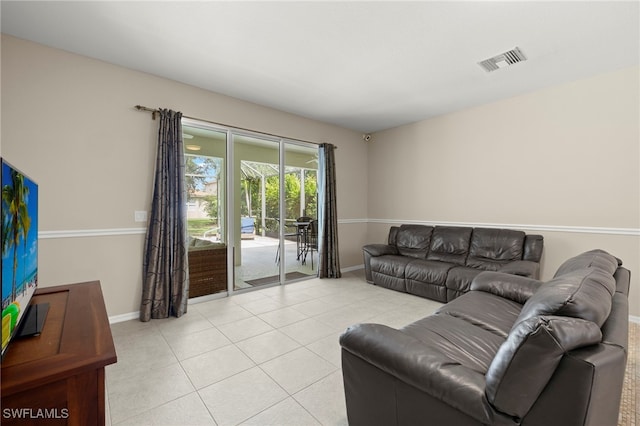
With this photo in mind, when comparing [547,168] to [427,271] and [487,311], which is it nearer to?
[427,271]

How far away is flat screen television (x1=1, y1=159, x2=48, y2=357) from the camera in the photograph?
1.01 m

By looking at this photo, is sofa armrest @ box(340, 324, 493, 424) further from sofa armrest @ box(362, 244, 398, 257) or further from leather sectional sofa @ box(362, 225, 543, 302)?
sofa armrest @ box(362, 244, 398, 257)

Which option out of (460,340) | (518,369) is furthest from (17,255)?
(460,340)

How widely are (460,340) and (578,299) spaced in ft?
2.73

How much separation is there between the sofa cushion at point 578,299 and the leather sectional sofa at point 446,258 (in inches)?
79.2

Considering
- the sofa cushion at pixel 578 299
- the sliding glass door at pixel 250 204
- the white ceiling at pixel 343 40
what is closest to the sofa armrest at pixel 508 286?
the sofa cushion at pixel 578 299

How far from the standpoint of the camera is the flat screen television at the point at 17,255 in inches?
39.7

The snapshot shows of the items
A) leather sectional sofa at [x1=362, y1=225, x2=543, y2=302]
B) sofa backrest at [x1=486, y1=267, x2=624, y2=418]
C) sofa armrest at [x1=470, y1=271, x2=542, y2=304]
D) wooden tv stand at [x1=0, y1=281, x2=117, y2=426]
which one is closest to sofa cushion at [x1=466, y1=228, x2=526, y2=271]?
leather sectional sofa at [x1=362, y1=225, x2=543, y2=302]

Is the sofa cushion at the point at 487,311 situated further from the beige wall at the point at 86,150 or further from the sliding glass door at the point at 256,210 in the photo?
the beige wall at the point at 86,150

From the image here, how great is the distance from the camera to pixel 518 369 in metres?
0.91

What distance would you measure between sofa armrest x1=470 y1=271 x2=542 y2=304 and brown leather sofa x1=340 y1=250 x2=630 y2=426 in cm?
66

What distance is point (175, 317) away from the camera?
3.17m

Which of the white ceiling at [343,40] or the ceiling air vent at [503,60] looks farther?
the ceiling air vent at [503,60]

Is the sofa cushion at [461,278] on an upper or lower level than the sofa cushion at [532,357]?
lower
